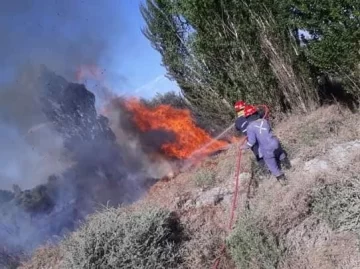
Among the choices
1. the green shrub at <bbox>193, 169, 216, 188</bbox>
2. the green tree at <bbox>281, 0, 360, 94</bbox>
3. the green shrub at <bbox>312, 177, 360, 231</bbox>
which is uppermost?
the green tree at <bbox>281, 0, 360, 94</bbox>

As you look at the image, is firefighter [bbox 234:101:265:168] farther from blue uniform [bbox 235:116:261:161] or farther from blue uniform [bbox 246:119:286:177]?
blue uniform [bbox 246:119:286:177]

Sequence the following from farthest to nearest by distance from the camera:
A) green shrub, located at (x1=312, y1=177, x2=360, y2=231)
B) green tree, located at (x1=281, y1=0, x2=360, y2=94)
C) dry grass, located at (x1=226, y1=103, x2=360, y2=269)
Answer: green tree, located at (x1=281, y1=0, x2=360, y2=94) → green shrub, located at (x1=312, y1=177, x2=360, y2=231) → dry grass, located at (x1=226, y1=103, x2=360, y2=269)

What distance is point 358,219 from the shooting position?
5.19 meters

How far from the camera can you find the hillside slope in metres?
5.23

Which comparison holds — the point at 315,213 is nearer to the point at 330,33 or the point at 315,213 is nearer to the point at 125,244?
the point at 125,244

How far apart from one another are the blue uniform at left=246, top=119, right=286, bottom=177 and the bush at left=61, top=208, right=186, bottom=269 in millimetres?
2185

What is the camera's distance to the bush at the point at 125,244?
5293mm

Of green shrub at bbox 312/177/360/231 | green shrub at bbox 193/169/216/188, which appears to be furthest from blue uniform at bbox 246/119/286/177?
green shrub at bbox 312/177/360/231

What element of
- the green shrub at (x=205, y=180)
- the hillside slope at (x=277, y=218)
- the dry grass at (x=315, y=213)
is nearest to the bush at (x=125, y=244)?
the hillside slope at (x=277, y=218)

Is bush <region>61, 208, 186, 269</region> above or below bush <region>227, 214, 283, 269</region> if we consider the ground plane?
above

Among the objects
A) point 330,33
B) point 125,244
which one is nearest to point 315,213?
point 125,244

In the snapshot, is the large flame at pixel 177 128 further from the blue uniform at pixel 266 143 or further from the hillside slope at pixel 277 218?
the hillside slope at pixel 277 218

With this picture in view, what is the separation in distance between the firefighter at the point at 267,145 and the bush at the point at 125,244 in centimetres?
217

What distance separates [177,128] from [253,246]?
1173cm
